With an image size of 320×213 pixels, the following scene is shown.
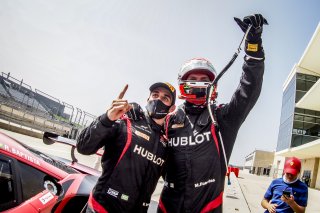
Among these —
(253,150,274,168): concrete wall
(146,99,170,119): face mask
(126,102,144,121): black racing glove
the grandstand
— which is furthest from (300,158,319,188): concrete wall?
(253,150,274,168): concrete wall

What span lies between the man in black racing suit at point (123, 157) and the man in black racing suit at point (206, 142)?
0.14 metres

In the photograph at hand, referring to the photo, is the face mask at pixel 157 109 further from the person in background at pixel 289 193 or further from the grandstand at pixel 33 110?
the grandstand at pixel 33 110

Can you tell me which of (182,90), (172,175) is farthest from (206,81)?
(172,175)

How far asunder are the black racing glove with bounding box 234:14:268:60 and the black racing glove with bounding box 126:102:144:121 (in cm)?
100

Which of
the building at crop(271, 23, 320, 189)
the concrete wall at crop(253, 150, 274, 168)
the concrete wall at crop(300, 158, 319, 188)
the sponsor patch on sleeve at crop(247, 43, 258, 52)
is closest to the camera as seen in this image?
the sponsor patch on sleeve at crop(247, 43, 258, 52)

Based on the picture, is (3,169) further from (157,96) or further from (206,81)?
(206,81)

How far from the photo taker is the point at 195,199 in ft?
5.94

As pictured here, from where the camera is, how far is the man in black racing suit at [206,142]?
1827 millimetres

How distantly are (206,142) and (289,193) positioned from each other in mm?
2377

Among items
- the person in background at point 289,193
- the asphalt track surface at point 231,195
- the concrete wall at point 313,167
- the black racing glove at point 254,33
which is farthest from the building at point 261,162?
the black racing glove at point 254,33

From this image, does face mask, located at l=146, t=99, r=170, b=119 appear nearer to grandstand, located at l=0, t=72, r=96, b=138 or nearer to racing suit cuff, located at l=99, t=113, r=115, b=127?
racing suit cuff, located at l=99, t=113, r=115, b=127

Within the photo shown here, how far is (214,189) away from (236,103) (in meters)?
0.62

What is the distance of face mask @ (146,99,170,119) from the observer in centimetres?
232

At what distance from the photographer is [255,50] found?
6.32 ft
